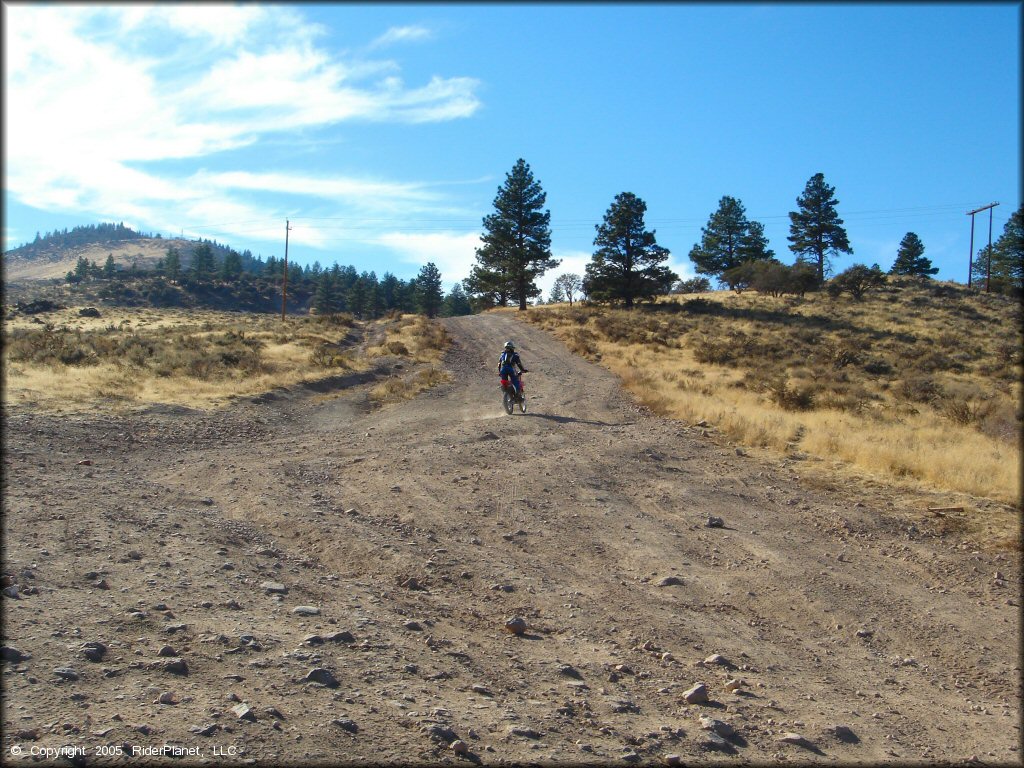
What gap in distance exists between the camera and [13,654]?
159 inches

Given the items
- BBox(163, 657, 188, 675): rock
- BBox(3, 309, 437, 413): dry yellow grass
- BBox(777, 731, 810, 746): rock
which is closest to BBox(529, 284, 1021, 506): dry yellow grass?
BBox(777, 731, 810, 746): rock

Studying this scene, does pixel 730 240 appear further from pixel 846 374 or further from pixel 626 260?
pixel 846 374

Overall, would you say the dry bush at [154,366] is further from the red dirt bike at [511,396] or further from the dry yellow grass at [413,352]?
the red dirt bike at [511,396]

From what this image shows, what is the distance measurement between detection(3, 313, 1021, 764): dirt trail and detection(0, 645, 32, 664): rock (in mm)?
40

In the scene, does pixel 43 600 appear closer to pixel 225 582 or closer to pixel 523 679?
pixel 225 582

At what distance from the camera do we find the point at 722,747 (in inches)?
156

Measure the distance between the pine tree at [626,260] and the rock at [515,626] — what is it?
157ft

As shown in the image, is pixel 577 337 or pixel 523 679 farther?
pixel 577 337

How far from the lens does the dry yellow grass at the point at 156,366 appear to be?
15.4 metres

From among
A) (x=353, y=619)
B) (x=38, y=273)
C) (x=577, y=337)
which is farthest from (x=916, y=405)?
(x=38, y=273)

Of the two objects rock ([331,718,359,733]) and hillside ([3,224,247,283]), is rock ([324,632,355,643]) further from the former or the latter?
hillside ([3,224,247,283])

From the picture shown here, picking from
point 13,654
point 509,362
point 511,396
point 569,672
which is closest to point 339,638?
point 569,672

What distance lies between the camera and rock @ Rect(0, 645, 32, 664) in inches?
157

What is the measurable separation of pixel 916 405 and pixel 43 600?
2267 centimetres
